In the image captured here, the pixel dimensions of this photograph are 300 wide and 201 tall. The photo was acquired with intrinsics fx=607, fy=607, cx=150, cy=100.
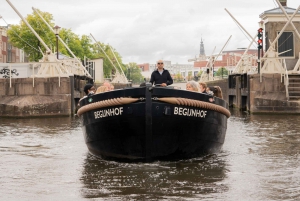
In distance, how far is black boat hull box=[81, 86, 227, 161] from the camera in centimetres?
1113

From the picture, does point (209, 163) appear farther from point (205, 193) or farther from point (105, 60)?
point (105, 60)

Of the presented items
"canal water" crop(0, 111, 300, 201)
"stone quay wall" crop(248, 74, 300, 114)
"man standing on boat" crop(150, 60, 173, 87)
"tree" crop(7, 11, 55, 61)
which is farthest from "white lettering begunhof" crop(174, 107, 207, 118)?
"tree" crop(7, 11, 55, 61)

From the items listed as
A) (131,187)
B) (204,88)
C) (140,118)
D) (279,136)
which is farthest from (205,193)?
(279,136)

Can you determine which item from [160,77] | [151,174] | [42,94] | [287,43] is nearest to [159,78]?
[160,77]

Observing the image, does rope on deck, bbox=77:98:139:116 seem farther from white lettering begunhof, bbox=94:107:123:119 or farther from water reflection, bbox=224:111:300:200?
water reflection, bbox=224:111:300:200

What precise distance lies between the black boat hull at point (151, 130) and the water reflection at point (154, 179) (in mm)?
218

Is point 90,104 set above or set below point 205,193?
above

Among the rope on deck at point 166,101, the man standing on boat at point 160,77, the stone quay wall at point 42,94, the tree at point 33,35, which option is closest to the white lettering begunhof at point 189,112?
the rope on deck at point 166,101

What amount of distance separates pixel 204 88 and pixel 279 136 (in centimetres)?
522

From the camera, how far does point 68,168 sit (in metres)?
11.6

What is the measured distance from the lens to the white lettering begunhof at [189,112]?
442 inches

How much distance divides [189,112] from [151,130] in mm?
827

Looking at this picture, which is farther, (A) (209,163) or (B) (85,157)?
(B) (85,157)

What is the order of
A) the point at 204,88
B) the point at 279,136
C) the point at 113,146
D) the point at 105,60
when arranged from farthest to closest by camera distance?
the point at 105,60 < the point at 279,136 < the point at 204,88 < the point at 113,146
